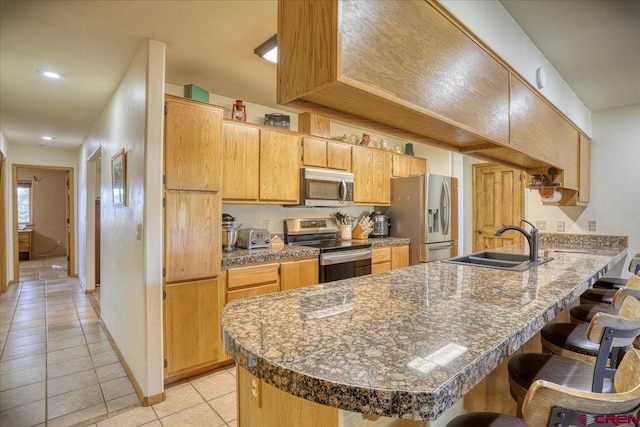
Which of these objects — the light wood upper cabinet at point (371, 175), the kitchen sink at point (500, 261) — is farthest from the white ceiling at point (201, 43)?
the kitchen sink at point (500, 261)

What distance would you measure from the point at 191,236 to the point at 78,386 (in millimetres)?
1423

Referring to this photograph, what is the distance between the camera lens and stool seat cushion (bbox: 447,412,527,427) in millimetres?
961

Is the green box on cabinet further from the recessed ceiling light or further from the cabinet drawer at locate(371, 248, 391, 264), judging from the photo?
the cabinet drawer at locate(371, 248, 391, 264)

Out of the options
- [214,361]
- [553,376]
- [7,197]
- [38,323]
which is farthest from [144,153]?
[7,197]

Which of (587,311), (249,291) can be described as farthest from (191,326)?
(587,311)

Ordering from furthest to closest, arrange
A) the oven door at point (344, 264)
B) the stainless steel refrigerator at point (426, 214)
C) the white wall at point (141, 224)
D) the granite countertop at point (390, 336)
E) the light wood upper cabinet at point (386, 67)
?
the stainless steel refrigerator at point (426, 214)
the oven door at point (344, 264)
the white wall at point (141, 224)
the light wood upper cabinet at point (386, 67)
the granite countertop at point (390, 336)

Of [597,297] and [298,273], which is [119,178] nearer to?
[298,273]

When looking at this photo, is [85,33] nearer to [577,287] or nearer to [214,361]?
[214,361]

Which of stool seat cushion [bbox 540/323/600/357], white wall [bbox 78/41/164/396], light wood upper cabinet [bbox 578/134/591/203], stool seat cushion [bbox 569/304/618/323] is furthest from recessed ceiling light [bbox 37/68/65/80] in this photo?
light wood upper cabinet [bbox 578/134/591/203]

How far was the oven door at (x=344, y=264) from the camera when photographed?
317 cm

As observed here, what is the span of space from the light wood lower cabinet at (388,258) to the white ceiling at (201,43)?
6.87ft

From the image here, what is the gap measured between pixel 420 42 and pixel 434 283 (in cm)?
104

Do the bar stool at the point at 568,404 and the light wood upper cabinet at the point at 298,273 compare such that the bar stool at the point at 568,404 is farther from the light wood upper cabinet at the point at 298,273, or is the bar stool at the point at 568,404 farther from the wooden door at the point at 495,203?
the wooden door at the point at 495,203

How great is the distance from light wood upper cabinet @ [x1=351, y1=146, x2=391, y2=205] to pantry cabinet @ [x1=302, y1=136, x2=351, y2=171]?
139 mm
